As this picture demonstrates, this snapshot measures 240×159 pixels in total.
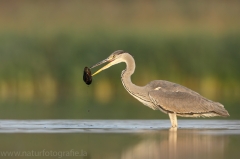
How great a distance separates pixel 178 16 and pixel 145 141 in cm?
1616

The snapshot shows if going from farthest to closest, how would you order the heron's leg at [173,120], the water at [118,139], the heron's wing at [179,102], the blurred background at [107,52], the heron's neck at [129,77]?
the blurred background at [107,52]
the heron's neck at [129,77]
the heron's wing at [179,102]
the heron's leg at [173,120]
the water at [118,139]

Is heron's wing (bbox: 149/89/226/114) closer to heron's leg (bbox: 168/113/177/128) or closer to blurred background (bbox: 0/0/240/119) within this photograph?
heron's leg (bbox: 168/113/177/128)

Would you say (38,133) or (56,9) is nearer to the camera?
(38,133)

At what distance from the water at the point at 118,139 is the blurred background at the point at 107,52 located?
1.90 m

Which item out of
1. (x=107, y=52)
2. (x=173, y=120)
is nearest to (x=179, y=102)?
(x=173, y=120)

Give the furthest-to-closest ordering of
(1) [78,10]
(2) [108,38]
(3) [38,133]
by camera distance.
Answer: (1) [78,10] → (2) [108,38] → (3) [38,133]

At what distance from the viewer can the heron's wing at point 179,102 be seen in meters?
15.2

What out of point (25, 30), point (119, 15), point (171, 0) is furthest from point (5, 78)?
point (171, 0)

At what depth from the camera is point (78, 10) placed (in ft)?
97.2

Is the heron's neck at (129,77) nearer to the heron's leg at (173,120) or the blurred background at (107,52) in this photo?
the heron's leg at (173,120)

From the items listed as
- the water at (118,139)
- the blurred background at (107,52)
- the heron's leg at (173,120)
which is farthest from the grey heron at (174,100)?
the blurred background at (107,52)

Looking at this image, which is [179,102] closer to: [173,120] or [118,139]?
[173,120]

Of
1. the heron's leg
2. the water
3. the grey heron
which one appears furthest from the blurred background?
the heron's leg

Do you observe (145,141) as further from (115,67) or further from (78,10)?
(78,10)
